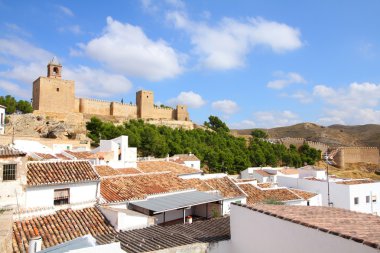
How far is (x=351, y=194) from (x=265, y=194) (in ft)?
21.3

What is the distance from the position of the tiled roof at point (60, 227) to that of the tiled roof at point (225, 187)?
738 centimetres

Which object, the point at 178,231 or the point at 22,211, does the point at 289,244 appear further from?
the point at 22,211

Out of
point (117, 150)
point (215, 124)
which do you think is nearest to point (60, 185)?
point (117, 150)

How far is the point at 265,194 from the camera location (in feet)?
60.8

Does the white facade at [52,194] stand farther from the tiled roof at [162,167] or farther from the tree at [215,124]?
the tree at [215,124]

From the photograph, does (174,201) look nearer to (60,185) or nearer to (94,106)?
(60,185)

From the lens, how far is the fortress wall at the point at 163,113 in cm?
6231

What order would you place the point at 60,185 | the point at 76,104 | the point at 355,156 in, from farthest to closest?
1. the point at 355,156
2. the point at 76,104
3. the point at 60,185

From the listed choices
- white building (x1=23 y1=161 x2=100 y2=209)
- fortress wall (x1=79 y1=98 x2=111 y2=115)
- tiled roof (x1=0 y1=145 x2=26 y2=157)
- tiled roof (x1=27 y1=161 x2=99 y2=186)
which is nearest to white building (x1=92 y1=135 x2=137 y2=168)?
tiled roof (x1=27 y1=161 x2=99 y2=186)

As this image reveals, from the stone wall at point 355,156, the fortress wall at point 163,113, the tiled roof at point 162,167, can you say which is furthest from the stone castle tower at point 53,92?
the stone wall at point 355,156

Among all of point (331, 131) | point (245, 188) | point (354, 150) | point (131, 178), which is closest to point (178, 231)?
point (131, 178)

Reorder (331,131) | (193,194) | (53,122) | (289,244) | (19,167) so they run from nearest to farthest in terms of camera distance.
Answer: (289,244) → (19,167) → (193,194) → (53,122) → (331,131)

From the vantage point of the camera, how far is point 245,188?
19.1 m

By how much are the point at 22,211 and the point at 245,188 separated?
42.1 ft
